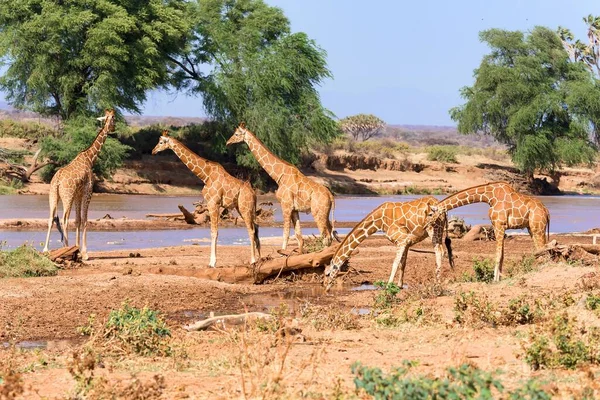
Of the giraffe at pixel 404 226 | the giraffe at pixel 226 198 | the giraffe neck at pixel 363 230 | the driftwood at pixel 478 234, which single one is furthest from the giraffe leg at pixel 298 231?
the driftwood at pixel 478 234

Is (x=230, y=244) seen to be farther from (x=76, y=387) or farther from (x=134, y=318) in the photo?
(x=76, y=387)

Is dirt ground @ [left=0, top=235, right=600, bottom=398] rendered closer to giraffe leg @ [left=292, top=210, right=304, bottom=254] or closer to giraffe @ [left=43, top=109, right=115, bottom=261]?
giraffe @ [left=43, top=109, right=115, bottom=261]

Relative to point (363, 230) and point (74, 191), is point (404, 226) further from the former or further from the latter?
point (74, 191)

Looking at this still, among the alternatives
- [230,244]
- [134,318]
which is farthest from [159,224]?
[134,318]

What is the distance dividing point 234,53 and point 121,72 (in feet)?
26.0

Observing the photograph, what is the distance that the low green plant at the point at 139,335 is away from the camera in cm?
1068

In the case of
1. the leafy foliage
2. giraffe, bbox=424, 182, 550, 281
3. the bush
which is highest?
the bush

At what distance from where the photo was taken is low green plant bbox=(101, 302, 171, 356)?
35.0ft

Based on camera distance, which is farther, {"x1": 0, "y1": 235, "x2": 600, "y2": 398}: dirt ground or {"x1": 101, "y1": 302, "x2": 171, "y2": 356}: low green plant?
{"x1": 101, "y1": 302, "x2": 171, "y2": 356}: low green plant

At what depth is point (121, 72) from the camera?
48500 millimetres

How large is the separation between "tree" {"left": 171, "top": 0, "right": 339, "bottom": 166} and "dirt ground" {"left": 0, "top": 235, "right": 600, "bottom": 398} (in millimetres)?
31631

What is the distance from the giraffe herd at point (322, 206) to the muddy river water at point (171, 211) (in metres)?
2.33

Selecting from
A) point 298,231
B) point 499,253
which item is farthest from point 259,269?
point 499,253

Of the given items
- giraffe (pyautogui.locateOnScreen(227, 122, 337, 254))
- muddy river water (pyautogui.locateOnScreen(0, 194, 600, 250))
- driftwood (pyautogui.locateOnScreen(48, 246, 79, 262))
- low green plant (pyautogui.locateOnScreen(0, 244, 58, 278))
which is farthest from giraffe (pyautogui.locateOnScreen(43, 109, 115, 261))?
giraffe (pyautogui.locateOnScreen(227, 122, 337, 254))
